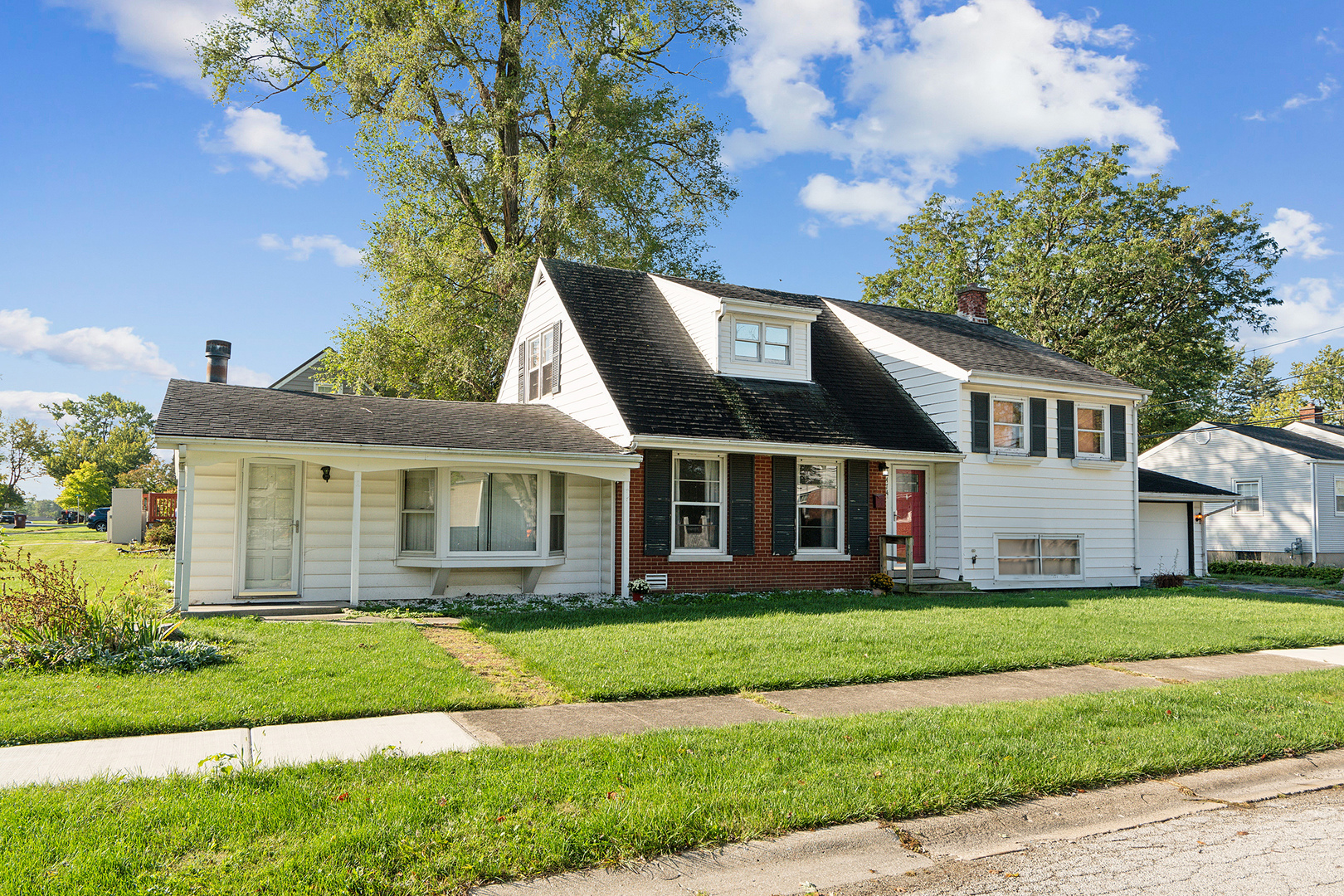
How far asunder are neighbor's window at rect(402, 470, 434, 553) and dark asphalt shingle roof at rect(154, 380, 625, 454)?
0.82m

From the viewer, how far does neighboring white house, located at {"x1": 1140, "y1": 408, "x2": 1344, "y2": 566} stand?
90.8 feet

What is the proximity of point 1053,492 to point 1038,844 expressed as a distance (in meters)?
14.9

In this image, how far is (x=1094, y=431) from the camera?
1850 centimetres

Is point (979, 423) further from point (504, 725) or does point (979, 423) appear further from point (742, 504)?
point (504, 725)

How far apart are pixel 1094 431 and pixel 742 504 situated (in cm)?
882

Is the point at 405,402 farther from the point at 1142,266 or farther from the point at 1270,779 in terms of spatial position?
the point at 1142,266

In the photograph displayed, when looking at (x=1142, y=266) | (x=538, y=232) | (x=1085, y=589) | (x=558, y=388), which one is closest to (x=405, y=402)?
(x=558, y=388)

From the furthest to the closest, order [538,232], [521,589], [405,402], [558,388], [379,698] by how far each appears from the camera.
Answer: [538,232] < [558,388] < [405,402] < [521,589] < [379,698]

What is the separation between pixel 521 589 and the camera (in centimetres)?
1405

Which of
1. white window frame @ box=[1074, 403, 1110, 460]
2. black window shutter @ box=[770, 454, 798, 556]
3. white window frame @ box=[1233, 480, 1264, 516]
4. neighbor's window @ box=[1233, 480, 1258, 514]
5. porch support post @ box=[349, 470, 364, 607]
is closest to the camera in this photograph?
porch support post @ box=[349, 470, 364, 607]

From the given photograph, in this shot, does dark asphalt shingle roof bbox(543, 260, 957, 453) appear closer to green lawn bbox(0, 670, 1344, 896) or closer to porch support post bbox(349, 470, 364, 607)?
porch support post bbox(349, 470, 364, 607)

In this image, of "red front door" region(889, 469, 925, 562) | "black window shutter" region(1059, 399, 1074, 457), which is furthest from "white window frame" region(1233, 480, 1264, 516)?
"red front door" region(889, 469, 925, 562)

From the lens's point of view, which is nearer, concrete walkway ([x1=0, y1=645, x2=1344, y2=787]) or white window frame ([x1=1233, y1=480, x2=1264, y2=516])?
concrete walkway ([x1=0, y1=645, x2=1344, y2=787])

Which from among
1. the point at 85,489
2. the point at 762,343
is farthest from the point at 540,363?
the point at 85,489
